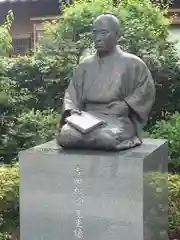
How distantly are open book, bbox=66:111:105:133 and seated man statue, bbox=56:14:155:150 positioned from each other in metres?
0.06

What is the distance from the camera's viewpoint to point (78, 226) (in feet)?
14.5

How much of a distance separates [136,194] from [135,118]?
892mm

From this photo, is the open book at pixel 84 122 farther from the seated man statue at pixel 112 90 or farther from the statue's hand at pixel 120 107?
the statue's hand at pixel 120 107

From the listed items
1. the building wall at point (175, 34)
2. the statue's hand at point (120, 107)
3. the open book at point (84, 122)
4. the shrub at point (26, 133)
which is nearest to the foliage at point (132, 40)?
the building wall at point (175, 34)

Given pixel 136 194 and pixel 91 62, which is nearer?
pixel 136 194

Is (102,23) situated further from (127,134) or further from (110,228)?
(110,228)

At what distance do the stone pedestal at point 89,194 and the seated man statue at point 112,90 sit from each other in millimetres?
255

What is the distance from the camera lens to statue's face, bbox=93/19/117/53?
471cm

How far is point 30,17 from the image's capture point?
37.9 ft

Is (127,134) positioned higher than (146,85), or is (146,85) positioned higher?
(146,85)

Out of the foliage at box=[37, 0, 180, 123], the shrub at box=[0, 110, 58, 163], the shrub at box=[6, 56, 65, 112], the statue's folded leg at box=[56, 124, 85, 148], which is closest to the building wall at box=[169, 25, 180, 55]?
the foliage at box=[37, 0, 180, 123]

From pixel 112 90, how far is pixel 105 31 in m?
0.56

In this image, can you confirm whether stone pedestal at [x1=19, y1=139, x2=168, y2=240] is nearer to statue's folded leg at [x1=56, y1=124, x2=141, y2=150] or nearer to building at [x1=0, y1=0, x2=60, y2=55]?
statue's folded leg at [x1=56, y1=124, x2=141, y2=150]

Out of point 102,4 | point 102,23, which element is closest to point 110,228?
point 102,23
